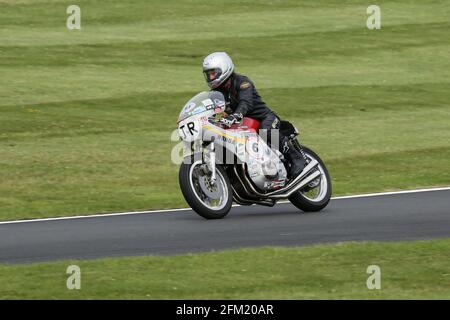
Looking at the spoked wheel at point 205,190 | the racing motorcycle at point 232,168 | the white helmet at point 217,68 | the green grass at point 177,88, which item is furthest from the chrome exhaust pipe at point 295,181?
the green grass at point 177,88

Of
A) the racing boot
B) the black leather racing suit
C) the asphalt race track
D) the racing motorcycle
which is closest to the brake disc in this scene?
the racing motorcycle

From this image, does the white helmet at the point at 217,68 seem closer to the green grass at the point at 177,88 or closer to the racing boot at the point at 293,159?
the racing boot at the point at 293,159

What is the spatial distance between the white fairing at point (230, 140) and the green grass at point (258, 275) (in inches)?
86.6

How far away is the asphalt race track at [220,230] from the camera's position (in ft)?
41.1

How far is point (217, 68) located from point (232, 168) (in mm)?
1185

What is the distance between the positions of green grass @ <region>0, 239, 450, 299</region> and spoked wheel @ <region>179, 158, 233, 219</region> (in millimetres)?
1761

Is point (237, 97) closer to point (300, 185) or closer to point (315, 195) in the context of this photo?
point (300, 185)

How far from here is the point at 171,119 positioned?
22.3 meters

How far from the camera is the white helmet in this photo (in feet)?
46.2

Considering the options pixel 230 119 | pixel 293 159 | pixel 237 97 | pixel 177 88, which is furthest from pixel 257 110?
pixel 177 88

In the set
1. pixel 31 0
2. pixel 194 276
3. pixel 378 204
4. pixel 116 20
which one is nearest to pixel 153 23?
pixel 116 20

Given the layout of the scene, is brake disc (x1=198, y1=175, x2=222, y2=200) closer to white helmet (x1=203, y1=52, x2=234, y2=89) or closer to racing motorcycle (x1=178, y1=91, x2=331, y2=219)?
racing motorcycle (x1=178, y1=91, x2=331, y2=219)

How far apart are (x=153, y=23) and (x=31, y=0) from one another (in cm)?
398

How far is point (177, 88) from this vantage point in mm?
24281
